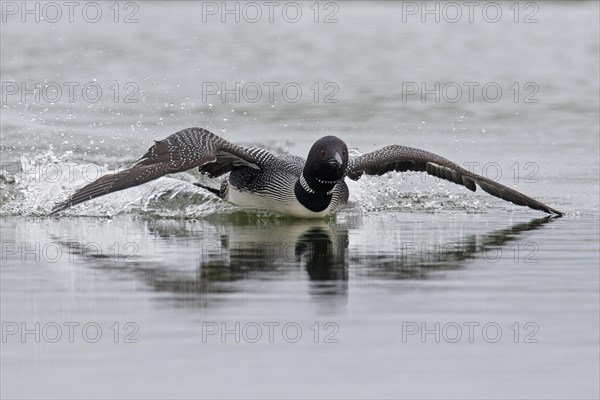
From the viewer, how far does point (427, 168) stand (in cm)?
1473

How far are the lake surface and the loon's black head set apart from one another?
0.45 metres

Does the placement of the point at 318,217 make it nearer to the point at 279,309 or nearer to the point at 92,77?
the point at 279,309

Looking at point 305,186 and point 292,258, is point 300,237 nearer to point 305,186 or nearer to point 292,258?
point 305,186

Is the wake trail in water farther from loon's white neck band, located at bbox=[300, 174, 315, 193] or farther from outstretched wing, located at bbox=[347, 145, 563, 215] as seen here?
loon's white neck band, located at bbox=[300, 174, 315, 193]

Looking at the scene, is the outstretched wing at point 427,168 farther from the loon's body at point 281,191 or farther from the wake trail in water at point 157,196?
the loon's body at point 281,191

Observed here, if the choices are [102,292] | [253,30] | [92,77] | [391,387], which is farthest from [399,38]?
[391,387]

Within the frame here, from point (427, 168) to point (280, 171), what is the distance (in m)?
1.79

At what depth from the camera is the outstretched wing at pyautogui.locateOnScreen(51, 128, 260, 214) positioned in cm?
1208

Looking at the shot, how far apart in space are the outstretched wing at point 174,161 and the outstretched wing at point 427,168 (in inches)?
45.1

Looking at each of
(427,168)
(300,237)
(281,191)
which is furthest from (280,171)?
(427,168)

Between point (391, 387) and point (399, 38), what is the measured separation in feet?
81.5

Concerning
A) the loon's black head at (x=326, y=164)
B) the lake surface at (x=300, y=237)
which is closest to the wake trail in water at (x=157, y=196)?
the lake surface at (x=300, y=237)

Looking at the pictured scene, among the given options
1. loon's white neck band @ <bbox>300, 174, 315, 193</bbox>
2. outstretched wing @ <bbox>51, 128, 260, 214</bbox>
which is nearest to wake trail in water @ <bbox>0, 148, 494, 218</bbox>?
outstretched wing @ <bbox>51, 128, 260, 214</bbox>

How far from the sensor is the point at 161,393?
7.35 meters
